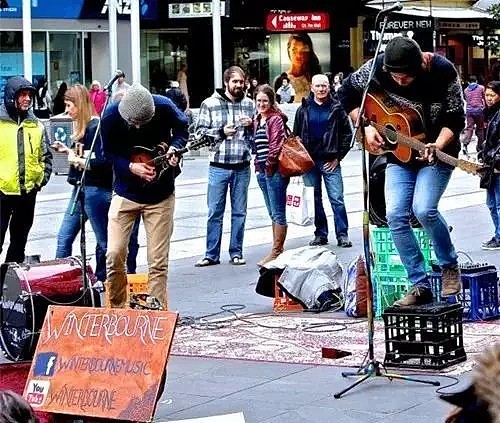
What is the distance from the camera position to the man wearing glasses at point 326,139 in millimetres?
13664

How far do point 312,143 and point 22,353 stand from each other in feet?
19.7

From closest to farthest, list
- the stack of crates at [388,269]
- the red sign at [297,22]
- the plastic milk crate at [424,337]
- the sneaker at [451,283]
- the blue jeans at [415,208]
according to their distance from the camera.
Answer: the plastic milk crate at [424,337], the blue jeans at [415,208], the sneaker at [451,283], the stack of crates at [388,269], the red sign at [297,22]

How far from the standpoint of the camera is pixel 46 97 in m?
32.1

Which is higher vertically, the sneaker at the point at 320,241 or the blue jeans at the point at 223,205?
the blue jeans at the point at 223,205

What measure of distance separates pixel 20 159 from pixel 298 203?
3335 millimetres

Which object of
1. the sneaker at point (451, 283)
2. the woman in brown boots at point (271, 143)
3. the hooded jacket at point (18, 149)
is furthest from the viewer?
the woman in brown boots at point (271, 143)

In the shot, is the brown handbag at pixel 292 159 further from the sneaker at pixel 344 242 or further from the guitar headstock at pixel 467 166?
the guitar headstock at pixel 467 166

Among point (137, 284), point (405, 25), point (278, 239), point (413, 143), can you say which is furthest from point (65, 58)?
point (413, 143)

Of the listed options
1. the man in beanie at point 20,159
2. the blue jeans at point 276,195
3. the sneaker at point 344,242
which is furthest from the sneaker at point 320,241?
the man in beanie at point 20,159

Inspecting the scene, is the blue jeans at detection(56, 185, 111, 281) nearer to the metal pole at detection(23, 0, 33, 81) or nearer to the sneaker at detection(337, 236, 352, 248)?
the sneaker at detection(337, 236, 352, 248)

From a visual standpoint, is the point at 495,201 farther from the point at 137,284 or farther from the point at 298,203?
the point at 137,284

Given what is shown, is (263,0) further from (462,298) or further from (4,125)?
(462,298)

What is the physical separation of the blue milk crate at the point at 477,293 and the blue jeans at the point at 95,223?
11.0ft

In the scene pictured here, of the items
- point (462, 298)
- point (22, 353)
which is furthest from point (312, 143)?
point (22, 353)
